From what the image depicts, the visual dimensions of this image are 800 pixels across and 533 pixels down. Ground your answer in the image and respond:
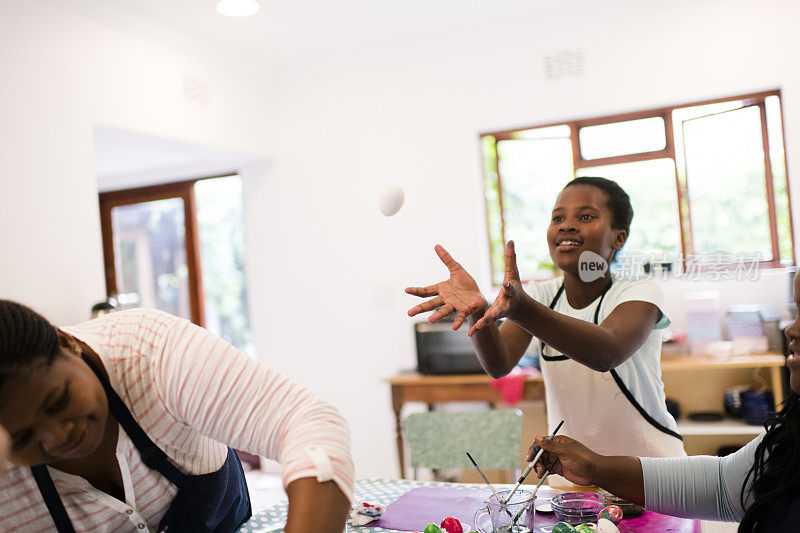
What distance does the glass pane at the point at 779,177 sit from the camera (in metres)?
3.62

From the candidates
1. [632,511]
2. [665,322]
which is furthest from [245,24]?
[632,511]

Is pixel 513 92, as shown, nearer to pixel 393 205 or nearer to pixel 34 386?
pixel 393 205

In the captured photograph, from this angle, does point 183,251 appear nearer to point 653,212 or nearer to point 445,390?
point 445,390

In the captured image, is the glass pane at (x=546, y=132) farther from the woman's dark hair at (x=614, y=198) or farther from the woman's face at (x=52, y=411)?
the woman's face at (x=52, y=411)

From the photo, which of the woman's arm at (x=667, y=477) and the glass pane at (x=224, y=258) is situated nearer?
the woman's arm at (x=667, y=477)

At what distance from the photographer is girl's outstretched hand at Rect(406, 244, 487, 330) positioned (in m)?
1.51

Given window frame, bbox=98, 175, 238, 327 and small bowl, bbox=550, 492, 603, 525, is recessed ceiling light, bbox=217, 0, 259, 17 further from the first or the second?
small bowl, bbox=550, 492, 603, 525

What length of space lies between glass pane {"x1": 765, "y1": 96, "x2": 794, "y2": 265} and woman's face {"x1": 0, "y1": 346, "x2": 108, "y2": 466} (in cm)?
362

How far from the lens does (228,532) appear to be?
1305 millimetres

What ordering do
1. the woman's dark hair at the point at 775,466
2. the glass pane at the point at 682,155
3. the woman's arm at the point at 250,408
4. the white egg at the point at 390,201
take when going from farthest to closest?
1. the glass pane at the point at 682,155
2. the white egg at the point at 390,201
3. the woman's dark hair at the point at 775,466
4. the woman's arm at the point at 250,408

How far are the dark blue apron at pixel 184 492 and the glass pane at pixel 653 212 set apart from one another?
2.96 m

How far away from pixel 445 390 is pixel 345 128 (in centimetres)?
177

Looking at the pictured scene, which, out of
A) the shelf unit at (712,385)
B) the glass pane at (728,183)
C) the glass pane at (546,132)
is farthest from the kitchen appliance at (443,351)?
the glass pane at (728,183)

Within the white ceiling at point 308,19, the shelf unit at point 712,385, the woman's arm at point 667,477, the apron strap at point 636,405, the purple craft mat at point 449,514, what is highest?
the white ceiling at point 308,19
